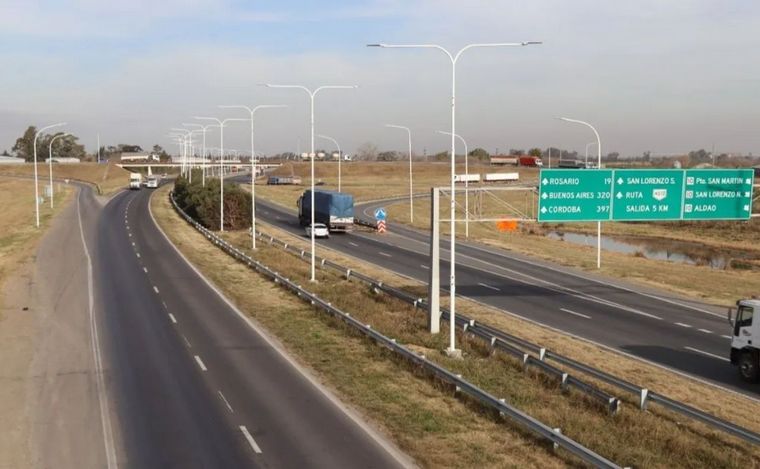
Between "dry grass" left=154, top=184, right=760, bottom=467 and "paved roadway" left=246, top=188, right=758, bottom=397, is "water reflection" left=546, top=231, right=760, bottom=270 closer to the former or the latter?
"paved roadway" left=246, top=188, right=758, bottom=397

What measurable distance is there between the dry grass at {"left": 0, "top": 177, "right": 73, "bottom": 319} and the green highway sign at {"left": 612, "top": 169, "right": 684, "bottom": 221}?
30.9 m

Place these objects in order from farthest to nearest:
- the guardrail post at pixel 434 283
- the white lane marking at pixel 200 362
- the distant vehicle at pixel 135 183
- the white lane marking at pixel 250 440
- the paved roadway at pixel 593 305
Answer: the distant vehicle at pixel 135 183
the guardrail post at pixel 434 283
the paved roadway at pixel 593 305
the white lane marking at pixel 200 362
the white lane marking at pixel 250 440

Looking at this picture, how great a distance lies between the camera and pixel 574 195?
112 feet

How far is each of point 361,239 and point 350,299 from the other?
113 feet

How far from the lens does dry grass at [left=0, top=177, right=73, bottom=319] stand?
4859 centimetres

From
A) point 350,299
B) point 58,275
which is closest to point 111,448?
point 350,299

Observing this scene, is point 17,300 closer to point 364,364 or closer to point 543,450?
point 364,364

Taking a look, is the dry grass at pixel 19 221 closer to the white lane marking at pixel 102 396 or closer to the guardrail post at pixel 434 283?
the white lane marking at pixel 102 396

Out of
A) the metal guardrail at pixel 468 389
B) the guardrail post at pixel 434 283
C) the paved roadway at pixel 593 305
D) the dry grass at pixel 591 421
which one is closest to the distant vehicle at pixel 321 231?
the paved roadway at pixel 593 305

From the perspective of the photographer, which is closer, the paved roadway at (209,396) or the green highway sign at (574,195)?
the paved roadway at (209,396)

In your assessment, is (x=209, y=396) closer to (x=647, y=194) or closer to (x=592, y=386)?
(x=592, y=386)

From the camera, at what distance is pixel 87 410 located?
17.8m

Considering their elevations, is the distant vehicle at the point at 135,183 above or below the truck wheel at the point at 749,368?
above

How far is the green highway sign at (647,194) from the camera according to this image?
34031 mm
